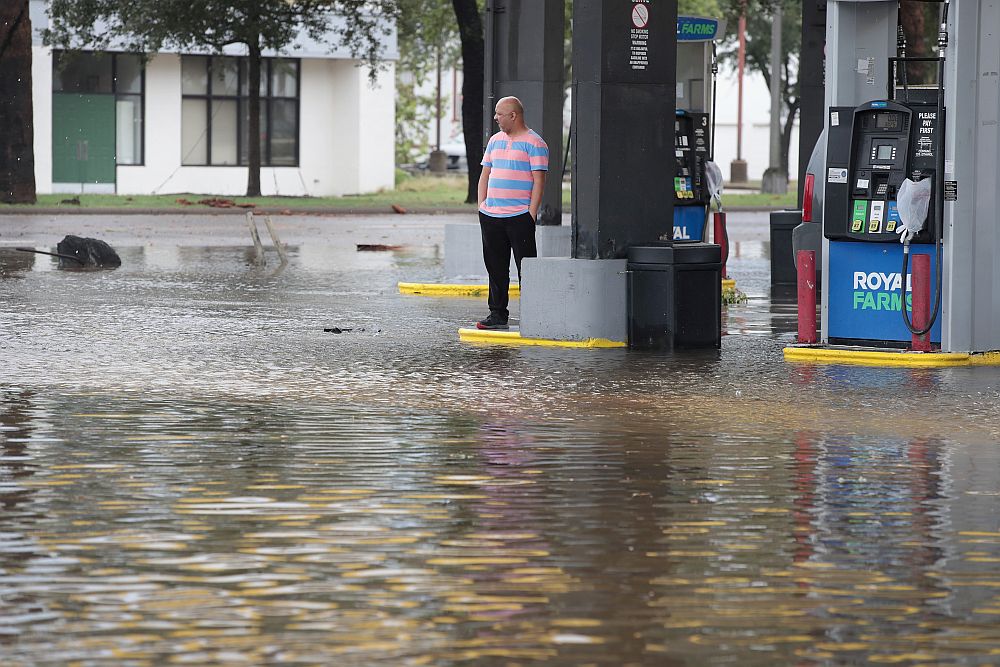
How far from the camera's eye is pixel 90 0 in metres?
41.5

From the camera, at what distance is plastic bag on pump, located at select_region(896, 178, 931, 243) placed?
12648 millimetres

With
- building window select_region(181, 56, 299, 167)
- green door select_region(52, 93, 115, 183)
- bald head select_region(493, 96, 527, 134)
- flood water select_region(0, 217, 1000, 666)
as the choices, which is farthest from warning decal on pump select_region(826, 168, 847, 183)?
green door select_region(52, 93, 115, 183)

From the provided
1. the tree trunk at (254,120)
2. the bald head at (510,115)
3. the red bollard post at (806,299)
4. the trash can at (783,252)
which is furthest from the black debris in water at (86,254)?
the tree trunk at (254,120)

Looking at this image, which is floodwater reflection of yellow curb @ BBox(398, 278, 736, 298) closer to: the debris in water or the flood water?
the debris in water

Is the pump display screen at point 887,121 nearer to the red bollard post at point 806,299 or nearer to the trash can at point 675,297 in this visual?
the red bollard post at point 806,299

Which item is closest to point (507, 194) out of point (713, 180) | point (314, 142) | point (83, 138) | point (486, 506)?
point (713, 180)

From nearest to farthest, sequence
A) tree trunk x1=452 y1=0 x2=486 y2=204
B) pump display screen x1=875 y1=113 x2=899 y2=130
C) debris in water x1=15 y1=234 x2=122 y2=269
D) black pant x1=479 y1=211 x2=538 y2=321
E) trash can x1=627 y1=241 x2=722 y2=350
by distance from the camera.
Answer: pump display screen x1=875 y1=113 x2=899 y2=130 < trash can x1=627 y1=241 x2=722 y2=350 < black pant x1=479 y1=211 x2=538 y2=321 < debris in water x1=15 y1=234 x2=122 y2=269 < tree trunk x1=452 y1=0 x2=486 y2=204

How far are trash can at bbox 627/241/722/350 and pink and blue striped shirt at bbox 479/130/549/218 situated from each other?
1009 millimetres

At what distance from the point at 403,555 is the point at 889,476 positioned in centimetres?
268

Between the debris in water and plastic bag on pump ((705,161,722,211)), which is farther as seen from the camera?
the debris in water

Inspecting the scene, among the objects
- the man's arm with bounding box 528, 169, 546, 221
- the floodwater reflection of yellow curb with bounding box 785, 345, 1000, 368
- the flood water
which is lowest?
the flood water

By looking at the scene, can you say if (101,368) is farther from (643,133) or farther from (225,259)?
(225,259)

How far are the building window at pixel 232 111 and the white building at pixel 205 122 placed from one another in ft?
0.09

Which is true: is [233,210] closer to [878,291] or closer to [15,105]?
[15,105]
